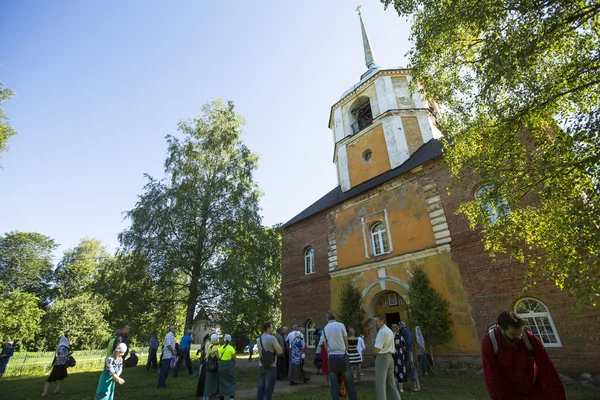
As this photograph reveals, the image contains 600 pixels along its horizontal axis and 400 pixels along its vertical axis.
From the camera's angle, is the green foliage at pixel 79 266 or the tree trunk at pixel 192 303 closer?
the tree trunk at pixel 192 303

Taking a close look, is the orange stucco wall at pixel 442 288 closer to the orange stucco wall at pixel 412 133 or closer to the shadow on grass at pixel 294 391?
the shadow on grass at pixel 294 391

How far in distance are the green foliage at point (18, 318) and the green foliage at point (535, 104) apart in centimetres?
3606

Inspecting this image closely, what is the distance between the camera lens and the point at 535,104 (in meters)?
6.43

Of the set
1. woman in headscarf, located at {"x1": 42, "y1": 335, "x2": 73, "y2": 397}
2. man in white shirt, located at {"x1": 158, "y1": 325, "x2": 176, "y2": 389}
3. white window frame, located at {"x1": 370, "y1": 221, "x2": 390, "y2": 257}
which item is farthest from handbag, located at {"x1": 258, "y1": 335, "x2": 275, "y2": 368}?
white window frame, located at {"x1": 370, "y1": 221, "x2": 390, "y2": 257}

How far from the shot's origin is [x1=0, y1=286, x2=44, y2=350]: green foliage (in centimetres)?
2528

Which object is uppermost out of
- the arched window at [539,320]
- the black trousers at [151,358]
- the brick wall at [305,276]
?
the brick wall at [305,276]

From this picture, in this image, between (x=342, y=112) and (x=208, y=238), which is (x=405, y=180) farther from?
(x=208, y=238)

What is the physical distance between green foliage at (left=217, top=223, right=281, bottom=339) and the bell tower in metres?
6.55

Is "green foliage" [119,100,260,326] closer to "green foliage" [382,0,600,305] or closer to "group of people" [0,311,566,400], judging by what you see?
"group of people" [0,311,566,400]

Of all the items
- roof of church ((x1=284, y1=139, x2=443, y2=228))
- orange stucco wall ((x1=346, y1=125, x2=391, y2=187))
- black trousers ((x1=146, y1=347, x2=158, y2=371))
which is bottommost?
black trousers ((x1=146, y1=347, x2=158, y2=371))

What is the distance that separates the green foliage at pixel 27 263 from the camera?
1422 inches

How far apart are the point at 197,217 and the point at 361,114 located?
12.6 meters

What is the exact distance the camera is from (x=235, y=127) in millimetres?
19078

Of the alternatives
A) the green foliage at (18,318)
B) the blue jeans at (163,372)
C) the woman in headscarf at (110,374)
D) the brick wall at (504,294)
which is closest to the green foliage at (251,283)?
the blue jeans at (163,372)
